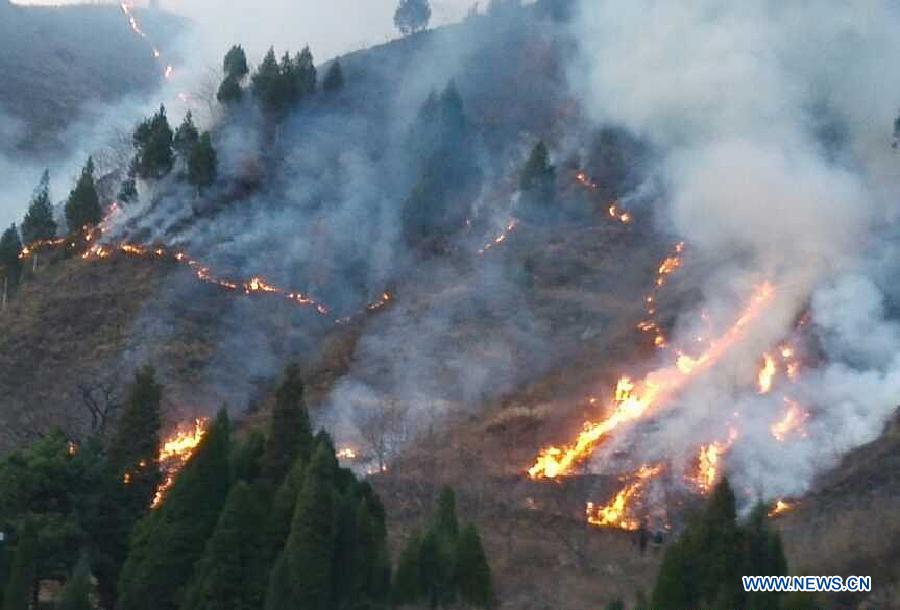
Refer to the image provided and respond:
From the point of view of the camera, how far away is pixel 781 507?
31062 mm

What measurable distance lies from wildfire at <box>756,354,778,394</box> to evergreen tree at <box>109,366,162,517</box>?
2163cm

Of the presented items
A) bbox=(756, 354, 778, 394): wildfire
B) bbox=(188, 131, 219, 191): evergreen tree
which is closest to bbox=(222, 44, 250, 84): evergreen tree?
bbox=(188, 131, 219, 191): evergreen tree

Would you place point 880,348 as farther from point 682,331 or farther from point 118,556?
point 118,556

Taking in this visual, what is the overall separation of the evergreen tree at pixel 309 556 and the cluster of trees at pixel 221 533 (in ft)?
0.08

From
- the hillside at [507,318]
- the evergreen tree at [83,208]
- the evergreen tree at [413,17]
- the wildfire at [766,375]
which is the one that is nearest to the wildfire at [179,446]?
the hillside at [507,318]

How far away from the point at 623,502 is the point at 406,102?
41.6 m

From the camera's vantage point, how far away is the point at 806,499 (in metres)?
30.7

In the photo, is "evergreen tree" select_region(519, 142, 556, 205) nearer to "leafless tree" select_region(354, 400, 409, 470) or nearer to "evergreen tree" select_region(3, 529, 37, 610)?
"leafless tree" select_region(354, 400, 409, 470)

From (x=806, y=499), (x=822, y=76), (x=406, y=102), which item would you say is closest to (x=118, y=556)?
(x=806, y=499)

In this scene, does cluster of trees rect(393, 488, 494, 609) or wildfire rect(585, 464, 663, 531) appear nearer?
cluster of trees rect(393, 488, 494, 609)

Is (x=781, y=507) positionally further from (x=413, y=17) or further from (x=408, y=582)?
(x=413, y=17)

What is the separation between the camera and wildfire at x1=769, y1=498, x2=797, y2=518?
99.4ft

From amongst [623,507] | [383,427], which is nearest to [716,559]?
[623,507]

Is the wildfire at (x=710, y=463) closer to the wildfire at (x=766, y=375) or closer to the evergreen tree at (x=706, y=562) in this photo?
the wildfire at (x=766, y=375)
